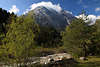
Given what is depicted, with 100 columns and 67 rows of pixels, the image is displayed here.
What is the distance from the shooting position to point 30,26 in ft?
28.1

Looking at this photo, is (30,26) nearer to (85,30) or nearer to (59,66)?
(59,66)

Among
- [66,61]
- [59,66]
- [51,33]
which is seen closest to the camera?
[59,66]

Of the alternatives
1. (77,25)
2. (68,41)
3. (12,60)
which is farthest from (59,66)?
(77,25)

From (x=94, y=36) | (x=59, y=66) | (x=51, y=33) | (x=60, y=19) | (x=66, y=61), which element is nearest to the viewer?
(x=59, y=66)

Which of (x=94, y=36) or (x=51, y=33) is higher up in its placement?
(x=51, y=33)

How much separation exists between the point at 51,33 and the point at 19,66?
3390 centimetres

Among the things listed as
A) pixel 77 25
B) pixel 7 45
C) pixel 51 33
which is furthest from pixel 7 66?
pixel 51 33

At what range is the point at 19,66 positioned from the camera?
8.71 m

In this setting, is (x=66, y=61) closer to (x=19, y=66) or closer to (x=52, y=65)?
(x=52, y=65)

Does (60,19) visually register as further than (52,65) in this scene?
Yes

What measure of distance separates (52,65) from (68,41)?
8.64m

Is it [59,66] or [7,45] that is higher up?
[7,45]

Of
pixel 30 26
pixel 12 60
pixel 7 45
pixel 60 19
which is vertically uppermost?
pixel 60 19

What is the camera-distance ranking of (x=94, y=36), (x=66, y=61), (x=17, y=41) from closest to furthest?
(x=17, y=41), (x=66, y=61), (x=94, y=36)
